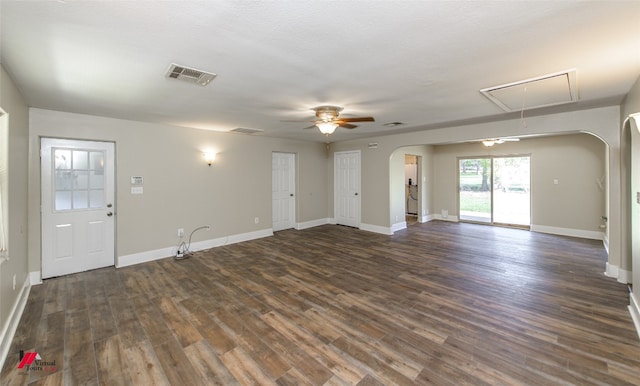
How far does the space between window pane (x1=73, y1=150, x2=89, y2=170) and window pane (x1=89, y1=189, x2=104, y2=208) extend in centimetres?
40

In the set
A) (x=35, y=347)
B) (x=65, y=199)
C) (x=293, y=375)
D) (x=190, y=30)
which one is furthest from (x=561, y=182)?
(x=65, y=199)

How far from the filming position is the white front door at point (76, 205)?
3.89 meters

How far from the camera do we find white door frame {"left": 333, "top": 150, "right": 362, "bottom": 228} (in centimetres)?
734

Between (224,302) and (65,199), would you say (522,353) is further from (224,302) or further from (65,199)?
(65,199)

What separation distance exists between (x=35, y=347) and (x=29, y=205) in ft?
7.61

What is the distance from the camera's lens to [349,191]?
7570 millimetres

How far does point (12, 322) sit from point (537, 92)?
5976 millimetres

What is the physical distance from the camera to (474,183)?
794 cm

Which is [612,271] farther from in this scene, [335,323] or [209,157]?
[209,157]

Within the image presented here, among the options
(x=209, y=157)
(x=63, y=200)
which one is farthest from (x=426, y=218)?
(x=63, y=200)

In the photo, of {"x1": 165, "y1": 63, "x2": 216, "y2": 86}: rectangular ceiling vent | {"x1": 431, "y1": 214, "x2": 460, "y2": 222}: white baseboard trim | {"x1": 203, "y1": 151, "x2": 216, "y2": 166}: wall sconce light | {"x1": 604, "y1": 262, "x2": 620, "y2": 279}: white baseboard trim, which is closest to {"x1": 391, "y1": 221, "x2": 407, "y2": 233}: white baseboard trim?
{"x1": 431, "y1": 214, "x2": 460, "y2": 222}: white baseboard trim

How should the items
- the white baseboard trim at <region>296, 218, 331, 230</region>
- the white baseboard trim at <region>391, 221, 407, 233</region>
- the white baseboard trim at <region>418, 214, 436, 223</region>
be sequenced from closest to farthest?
1. the white baseboard trim at <region>391, 221, 407, 233</region>
2. the white baseboard trim at <region>296, 218, 331, 230</region>
3. the white baseboard trim at <region>418, 214, 436, 223</region>

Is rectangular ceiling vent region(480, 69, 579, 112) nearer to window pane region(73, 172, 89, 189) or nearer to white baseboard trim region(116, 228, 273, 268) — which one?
white baseboard trim region(116, 228, 273, 268)

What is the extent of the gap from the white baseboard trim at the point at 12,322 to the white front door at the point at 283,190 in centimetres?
441
